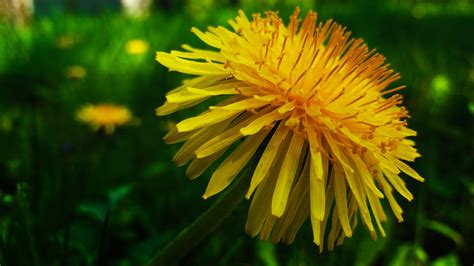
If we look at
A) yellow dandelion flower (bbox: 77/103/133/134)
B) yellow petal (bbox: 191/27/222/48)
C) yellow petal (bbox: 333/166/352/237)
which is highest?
yellow petal (bbox: 191/27/222/48)

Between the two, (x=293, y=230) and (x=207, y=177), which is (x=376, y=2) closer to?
(x=207, y=177)

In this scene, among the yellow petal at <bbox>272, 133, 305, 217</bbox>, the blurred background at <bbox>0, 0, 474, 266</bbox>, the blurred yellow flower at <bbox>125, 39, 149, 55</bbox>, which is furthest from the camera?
the blurred yellow flower at <bbox>125, 39, 149, 55</bbox>

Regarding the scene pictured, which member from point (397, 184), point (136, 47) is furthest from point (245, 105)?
point (136, 47)

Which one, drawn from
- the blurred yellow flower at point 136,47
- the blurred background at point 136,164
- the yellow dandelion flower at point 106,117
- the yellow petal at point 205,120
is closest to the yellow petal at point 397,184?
the yellow petal at point 205,120

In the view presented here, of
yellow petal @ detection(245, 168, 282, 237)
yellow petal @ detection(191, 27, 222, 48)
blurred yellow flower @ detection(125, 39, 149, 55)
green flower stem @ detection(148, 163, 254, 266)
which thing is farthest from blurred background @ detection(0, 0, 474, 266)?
yellow petal @ detection(191, 27, 222, 48)

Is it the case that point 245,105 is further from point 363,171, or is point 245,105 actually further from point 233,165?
point 363,171

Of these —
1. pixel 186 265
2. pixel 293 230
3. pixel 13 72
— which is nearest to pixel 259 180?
pixel 293 230

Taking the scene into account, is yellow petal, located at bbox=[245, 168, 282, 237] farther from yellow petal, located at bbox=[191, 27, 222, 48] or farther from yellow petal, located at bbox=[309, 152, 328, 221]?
yellow petal, located at bbox=[191, 27, 222, 48]
